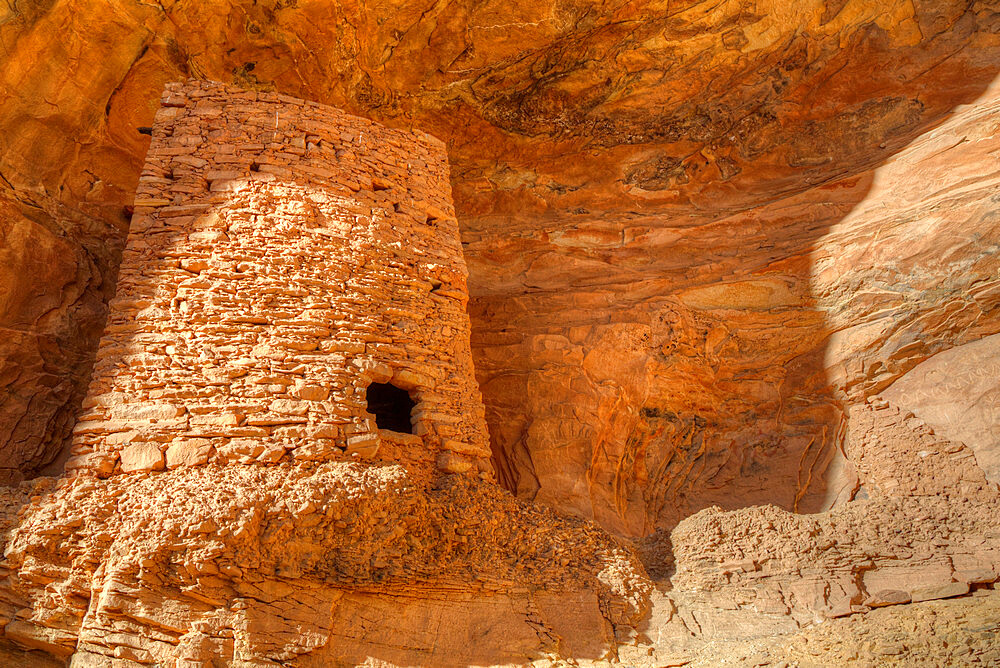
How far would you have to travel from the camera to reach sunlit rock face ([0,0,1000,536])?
22.9 feet

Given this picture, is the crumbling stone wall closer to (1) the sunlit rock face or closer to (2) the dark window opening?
(2) the dark window opening

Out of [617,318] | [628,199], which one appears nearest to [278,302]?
[617,318]

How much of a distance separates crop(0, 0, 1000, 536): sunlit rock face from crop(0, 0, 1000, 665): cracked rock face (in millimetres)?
31

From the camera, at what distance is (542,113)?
9.49 meters

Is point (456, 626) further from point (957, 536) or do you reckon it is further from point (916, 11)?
point (916, 11)

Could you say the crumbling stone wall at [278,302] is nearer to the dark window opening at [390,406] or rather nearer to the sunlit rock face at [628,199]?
the dark window opening at [390,406]

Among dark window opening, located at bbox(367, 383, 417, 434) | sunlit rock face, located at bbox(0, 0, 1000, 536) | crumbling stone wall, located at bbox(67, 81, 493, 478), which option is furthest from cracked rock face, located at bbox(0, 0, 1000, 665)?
dark window opening, located at bbox(367, 383, 417, 434)

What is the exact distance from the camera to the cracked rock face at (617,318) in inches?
180

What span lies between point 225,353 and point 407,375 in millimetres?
1204

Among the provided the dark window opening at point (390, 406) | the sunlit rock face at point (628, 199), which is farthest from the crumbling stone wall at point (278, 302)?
the sunlit rock face at point (628, 199)

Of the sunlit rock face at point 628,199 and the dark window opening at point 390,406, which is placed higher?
the sunlit rock face at point 628,199

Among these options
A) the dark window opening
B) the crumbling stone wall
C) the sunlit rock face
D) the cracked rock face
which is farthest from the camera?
the sunlit rock face

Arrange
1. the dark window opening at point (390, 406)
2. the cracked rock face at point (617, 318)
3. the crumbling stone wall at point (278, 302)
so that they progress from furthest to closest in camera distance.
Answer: the dark window opening at point (390, 406) → the crumbling stone wall at point (278, 302) → the cracked rock face at point (617, 318)

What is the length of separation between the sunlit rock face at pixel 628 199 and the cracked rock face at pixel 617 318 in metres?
0.03
